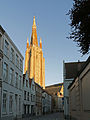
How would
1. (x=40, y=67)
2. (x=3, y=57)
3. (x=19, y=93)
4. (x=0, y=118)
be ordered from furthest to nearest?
1. (x=40, y=67)
2. (x=19, y=93)
3. (x=3, y=57)
4. (x=0, y=118)

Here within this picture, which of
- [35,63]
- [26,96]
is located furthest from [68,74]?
[35,63]

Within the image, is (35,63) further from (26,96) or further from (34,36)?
(26,96)

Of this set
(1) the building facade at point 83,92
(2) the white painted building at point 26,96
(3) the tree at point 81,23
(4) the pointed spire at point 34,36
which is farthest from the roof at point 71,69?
(4) the pointed spire at point 34,36

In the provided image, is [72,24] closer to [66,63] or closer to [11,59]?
[11,59]

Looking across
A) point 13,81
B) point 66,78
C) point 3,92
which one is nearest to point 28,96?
point 66,78

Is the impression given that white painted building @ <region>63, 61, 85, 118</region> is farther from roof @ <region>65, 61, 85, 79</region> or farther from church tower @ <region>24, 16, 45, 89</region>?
church tower @ <region>24, 16, 45, 89</region>

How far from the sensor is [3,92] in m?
22.6

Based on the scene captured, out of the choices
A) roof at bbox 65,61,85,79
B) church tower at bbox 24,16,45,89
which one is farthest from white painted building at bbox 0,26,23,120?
church tower at bbox 24,16,45,89

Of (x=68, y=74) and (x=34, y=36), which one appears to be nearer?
(x=68, y=74)

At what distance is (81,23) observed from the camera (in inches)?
372

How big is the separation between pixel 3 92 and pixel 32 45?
83.1 m

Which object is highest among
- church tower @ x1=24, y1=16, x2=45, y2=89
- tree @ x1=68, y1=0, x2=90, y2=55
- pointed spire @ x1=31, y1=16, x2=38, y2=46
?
pointed spire @ x1=31, y1=16, x2=38, y2=46

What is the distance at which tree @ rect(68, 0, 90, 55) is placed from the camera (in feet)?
29.8

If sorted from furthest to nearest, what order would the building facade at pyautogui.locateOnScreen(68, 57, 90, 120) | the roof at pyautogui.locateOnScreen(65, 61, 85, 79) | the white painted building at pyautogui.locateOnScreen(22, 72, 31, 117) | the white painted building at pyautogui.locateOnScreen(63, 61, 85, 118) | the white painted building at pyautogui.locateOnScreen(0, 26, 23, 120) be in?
the white painted building at pyautogui.locateOnScreen(22, 72, 31, 117), the roof at pyautogui.locateOnScreen(65, 61, 85, 79), the white painted building at pyautogui.locateOnScreen(63, 61, 85, 118), the white painted building at pyautogui.locateOnScreen(0, 26, 23, 120), the building facade at pyautogui.locateOnScreen(68, 57, 90, 120)
